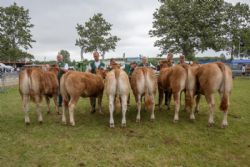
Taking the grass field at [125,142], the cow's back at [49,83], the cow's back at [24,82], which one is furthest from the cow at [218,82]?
the cow's back at [24,82]

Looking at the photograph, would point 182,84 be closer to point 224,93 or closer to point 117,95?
point 224,93

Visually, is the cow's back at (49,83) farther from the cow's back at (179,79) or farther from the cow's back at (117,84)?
the cow's back at (179,79)

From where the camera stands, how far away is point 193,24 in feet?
A: 105

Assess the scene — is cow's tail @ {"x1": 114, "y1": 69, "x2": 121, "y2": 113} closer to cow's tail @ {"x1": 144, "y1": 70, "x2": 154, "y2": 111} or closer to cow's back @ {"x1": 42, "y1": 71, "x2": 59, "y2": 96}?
cow's tail @ {"x1": 144, "y1": 70, "x2": 154, "y2": 111}

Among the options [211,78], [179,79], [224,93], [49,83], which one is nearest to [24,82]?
[49,83]

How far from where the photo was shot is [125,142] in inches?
234

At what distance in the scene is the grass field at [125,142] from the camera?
4.98m

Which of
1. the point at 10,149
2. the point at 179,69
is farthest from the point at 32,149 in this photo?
the point at 179,69

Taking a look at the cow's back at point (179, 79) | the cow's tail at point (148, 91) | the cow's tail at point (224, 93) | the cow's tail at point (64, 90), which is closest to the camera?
the cow's tail at point (224, 93)

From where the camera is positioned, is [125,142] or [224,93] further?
[224,93]

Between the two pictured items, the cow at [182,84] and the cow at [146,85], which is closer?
the cow at [146,85]

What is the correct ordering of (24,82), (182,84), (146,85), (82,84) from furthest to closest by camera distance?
1. (182,84)
2. (146,85)
3. (82,84)
4. (24,82)

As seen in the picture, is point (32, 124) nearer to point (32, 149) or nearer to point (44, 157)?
point (32, 149)

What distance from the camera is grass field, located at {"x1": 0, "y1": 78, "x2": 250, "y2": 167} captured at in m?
4.98
